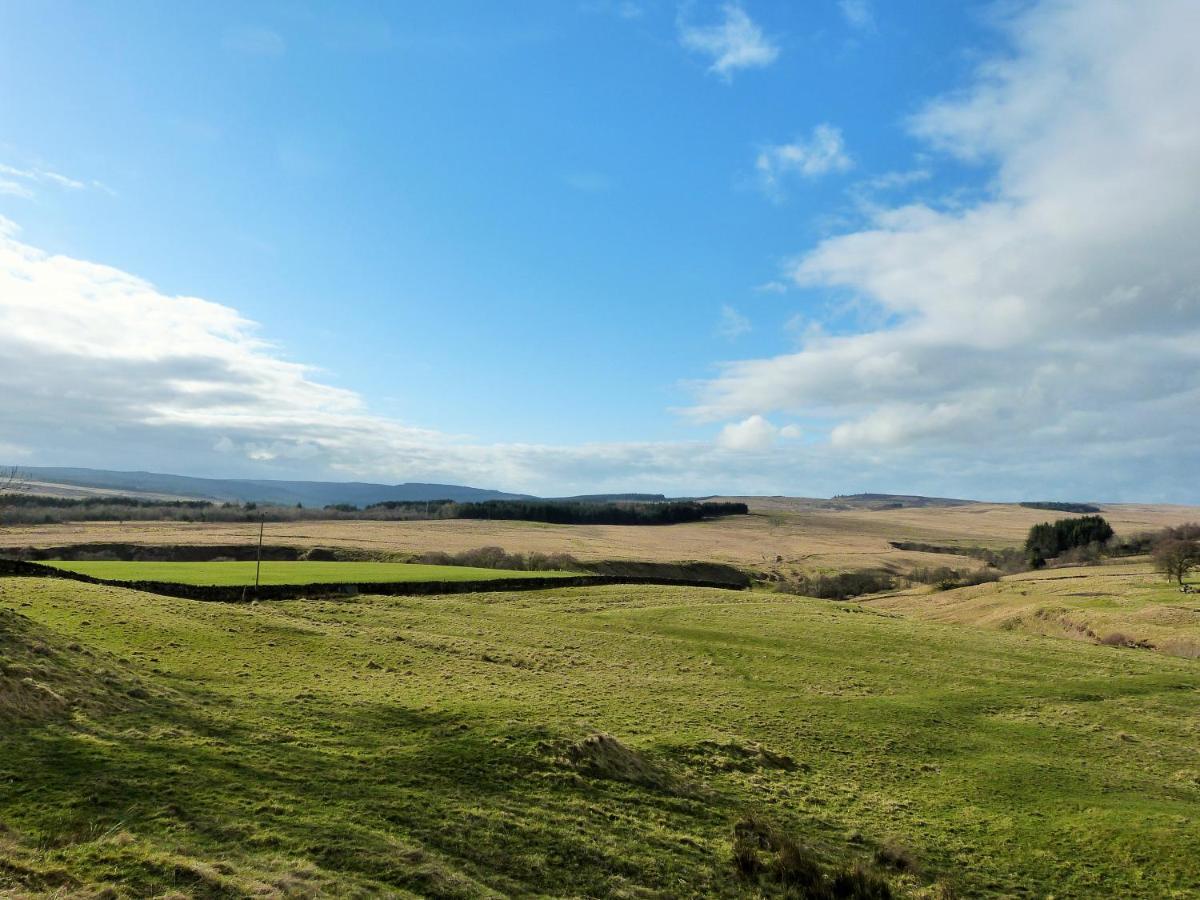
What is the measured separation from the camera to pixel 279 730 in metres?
18.8

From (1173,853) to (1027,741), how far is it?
9.09 m

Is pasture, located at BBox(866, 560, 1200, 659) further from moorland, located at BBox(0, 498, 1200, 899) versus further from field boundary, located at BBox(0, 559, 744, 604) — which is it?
field boundary, located at BBox(0, 559, 744, 604)

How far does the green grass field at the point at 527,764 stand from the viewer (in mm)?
12523

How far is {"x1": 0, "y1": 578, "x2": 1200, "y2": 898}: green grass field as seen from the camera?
41.1ft

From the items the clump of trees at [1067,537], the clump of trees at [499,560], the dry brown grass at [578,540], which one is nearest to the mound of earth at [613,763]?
the clump of trees at [499,560]

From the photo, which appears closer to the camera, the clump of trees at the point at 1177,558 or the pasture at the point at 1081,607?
the pasture at the point at 1081,607

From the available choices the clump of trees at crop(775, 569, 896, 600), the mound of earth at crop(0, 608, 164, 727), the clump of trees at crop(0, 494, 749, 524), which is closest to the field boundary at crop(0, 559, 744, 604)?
the mound of earth at crop(0, 608, 164, 727)

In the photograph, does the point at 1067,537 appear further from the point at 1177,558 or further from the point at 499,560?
the point at 499,560

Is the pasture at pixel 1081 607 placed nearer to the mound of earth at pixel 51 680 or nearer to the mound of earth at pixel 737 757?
the mound of earth at pixel 737 757

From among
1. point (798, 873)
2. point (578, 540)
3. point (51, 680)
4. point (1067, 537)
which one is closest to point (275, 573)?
point (51, 680)

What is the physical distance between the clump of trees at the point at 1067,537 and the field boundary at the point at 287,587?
111 m

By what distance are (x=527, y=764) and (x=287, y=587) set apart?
34.3m

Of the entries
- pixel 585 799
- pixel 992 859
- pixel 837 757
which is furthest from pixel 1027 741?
pixel 585 799

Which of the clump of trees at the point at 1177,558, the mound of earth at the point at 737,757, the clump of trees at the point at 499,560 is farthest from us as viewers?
the clump of trees at the point at 499,560
